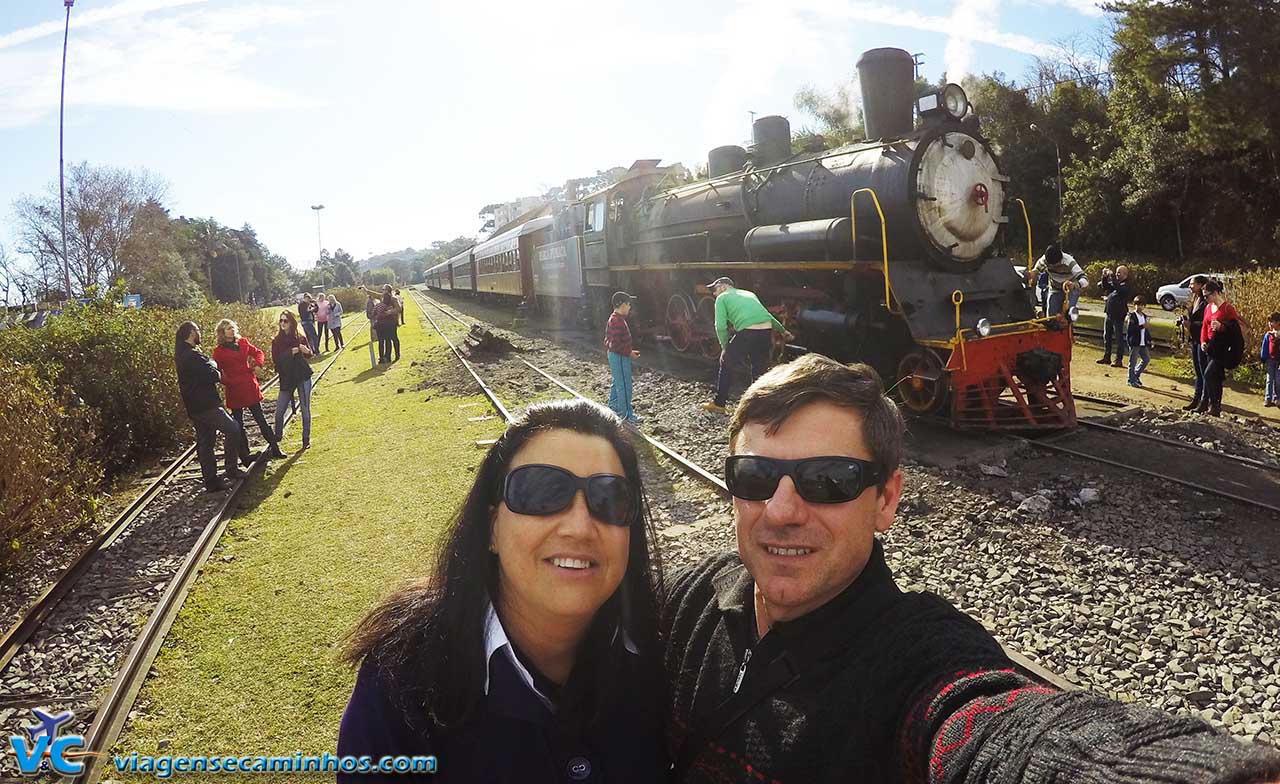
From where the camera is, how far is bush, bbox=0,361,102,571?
230 inches

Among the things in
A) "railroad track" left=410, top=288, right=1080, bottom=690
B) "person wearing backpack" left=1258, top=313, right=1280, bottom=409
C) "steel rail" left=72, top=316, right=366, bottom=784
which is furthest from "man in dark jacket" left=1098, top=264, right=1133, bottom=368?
"steel rail" left=72, top=316, right=366, bottom=784

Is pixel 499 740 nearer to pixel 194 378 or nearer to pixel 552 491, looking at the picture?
pixel 552 491

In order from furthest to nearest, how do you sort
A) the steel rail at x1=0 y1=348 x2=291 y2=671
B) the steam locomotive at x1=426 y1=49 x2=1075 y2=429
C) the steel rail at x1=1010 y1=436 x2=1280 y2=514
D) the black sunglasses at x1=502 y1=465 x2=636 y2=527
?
the steam locomotive at x1=426 y1=49 x2=1075 y2=429, the steel rail at x1=1010 y1=436 x2=1280 y2=514, the steel rail at x1=0 y1=348 x2=291 y2=671, the black sunglasses at x1=502 y1=465 x2=636 y2=527

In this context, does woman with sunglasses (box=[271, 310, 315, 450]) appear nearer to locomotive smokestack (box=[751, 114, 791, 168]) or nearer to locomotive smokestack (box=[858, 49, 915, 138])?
locomotive smokestack (box=[751, 114, 791, 168])

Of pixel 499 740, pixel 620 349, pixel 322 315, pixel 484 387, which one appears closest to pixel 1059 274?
pixel 620 349

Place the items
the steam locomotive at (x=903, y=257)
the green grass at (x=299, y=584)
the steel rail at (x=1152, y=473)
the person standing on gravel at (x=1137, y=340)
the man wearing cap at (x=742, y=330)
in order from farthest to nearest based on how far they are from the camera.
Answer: the person standing on gravel at (x=1137, y=340), the man wearing cap at (x=742, y=330), the steam locomotive at (x=903, y=257), the steel rail at (x=1152, y=473), the green grass at (x=299, y=584)

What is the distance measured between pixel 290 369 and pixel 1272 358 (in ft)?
40.6

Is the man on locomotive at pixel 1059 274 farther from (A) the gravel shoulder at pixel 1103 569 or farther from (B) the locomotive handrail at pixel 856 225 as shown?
(A) the gravel shoulder at pixel 1103 569

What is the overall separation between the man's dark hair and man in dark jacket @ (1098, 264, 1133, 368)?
11.8 m

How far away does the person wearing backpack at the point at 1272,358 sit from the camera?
8852 millimetres

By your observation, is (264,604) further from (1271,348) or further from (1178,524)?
(1271,348)

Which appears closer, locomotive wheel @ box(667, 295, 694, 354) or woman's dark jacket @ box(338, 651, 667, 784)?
woman's dark jacket @ box(338, 651, 667, 784)

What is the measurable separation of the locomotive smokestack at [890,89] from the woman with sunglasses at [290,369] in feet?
26.1

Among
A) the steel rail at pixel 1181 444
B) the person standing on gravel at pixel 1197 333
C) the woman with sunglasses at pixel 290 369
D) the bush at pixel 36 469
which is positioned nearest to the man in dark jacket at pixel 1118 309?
the person standing on gravel at pixel 1197 333
